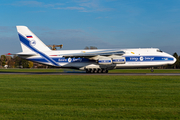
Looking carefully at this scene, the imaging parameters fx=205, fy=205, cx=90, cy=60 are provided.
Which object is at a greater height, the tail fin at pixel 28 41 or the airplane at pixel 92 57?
the tail fin at pixel 28 41

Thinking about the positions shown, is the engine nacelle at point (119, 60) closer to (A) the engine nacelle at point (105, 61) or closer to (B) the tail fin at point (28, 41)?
(A) the engine nacelle at point (105, 61)

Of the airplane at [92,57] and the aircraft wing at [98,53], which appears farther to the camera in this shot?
the airplane at [92,57]

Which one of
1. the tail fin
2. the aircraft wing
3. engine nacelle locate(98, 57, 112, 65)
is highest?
the tail fin

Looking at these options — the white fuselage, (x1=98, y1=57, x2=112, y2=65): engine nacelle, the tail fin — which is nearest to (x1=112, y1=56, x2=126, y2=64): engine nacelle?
the white fuselage

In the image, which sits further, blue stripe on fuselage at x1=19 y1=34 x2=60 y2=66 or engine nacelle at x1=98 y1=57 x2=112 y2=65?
blue stripe on fuselage at x1=19 y1=34 x2=60 y2=66

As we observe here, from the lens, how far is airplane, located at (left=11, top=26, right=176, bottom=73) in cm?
3334

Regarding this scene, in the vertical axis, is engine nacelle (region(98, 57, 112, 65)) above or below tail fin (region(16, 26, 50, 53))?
below

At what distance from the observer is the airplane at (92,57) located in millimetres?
33344

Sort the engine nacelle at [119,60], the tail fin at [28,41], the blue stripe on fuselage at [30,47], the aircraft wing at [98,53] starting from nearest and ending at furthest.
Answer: the engine nacelle at [119,60], the aircraft wing at [98,53], the blue stripe on fuselage at [30,47], the tail fin at [28,41]

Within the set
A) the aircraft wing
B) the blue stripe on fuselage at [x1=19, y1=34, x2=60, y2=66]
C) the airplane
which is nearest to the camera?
the aircraft wing

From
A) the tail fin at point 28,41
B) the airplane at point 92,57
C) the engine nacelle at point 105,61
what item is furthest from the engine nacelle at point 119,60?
the tail fin at point 28,41

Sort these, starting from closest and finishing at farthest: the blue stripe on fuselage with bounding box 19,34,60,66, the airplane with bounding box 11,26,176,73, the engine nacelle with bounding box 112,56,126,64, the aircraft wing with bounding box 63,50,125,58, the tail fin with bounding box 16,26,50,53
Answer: the engine nacelle with bounding box 112,56,126,64, the aircraft wing with bounding box 63,50,125,58, the airplane with bounding box 11,26,176,73, the blue stripe on fuselage with bounding box 19,34,60,66, the tail fin with bounding box 16,26,50,53

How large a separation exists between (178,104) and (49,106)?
543cm

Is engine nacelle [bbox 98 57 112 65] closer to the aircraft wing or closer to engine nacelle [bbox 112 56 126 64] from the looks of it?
engine nacelle [bbox 112 56 126 64]
